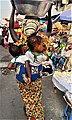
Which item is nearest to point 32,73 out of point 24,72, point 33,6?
point 24,72

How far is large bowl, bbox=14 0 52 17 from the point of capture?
1963 millimetres

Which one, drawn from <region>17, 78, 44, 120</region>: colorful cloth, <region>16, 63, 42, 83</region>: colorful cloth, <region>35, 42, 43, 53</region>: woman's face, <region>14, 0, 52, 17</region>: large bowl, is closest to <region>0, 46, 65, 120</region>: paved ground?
<region>17, 78, 44, 120</region>: colorful cloth

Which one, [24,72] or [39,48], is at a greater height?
[39,48]

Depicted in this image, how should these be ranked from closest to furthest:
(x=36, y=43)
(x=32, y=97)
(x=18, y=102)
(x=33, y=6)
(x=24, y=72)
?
1. (x=33, y=6)
2. (x=36, y=43)
3. (x=24, y=72)
4. (x=32, y=97)
5. (x=18, y=102)

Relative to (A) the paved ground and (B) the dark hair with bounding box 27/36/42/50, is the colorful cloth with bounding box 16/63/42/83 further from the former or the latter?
(A) the paved ground

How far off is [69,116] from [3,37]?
181 inches

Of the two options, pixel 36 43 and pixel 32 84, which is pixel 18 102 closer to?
pixel 32 84

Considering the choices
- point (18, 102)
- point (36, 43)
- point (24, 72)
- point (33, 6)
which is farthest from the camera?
point (18, 102)

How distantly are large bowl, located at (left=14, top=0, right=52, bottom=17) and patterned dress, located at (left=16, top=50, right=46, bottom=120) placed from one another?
69 cm

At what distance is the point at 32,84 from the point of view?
2.85 m

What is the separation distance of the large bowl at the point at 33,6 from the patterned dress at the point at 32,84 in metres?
0.69

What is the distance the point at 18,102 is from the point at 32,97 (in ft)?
2.72

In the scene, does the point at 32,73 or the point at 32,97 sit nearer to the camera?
the point at 32,73

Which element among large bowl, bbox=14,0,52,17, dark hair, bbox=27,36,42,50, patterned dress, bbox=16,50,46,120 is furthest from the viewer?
patterned dress, bbox=16,50,46,120
